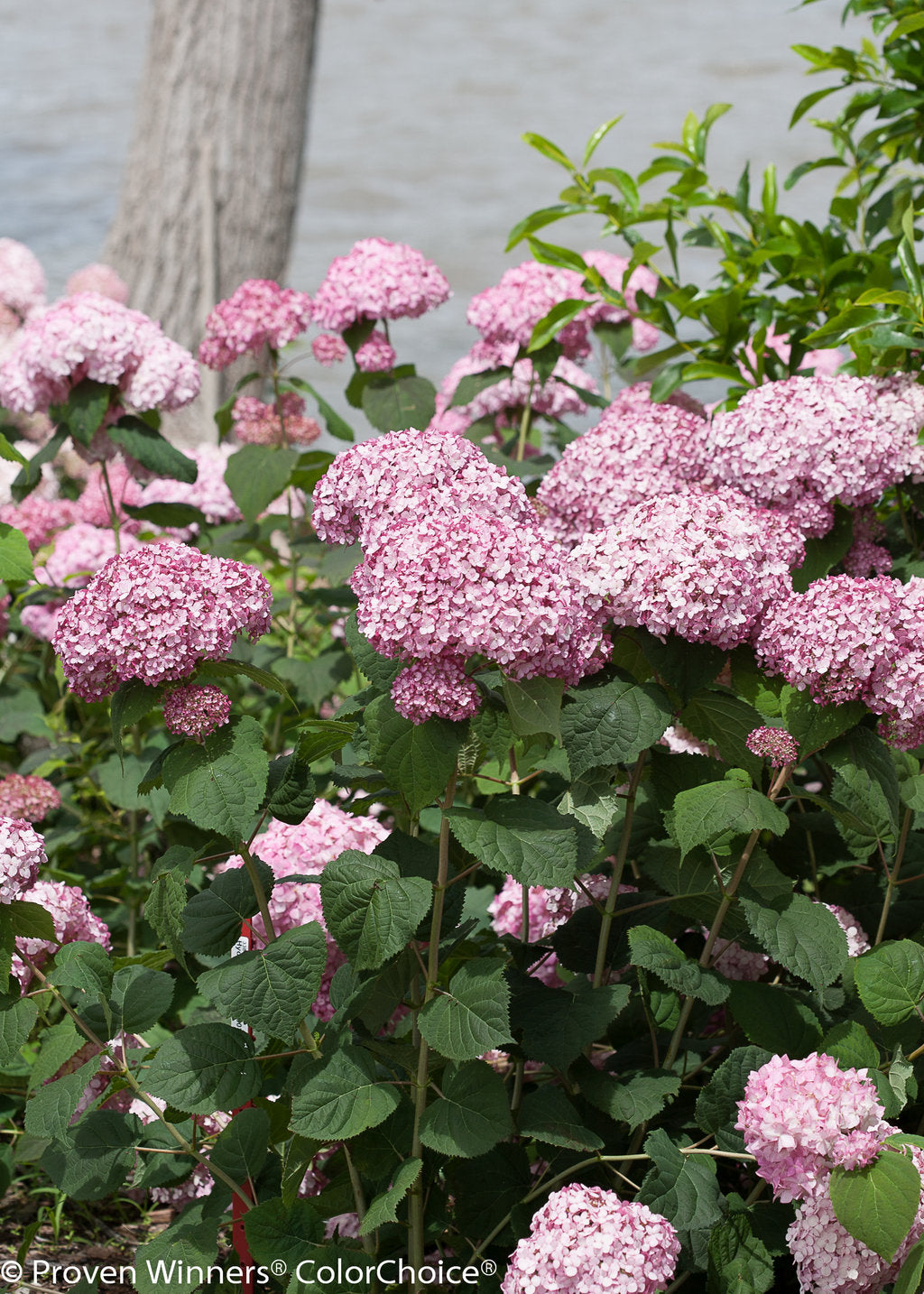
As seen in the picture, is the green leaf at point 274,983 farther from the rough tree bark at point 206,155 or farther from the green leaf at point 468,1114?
the rough tree bark at point 206,155

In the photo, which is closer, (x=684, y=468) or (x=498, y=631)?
(x=498, y=631)

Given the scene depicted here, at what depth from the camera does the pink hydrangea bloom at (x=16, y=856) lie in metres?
1.73

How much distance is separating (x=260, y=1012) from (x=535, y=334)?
164 cm

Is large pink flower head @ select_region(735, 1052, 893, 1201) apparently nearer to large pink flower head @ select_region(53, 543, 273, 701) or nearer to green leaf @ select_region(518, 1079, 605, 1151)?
green leaf @ select_region(518, 1079, 605, 1151)

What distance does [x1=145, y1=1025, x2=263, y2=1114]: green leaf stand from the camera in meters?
1.63

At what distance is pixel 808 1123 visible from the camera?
1.47 metres

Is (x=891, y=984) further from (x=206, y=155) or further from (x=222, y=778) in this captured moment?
(x=206, y=155)

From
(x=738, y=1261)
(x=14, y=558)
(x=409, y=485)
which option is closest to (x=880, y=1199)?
(x=738, y=1261)

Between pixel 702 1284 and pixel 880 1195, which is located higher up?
pixel 880 1195

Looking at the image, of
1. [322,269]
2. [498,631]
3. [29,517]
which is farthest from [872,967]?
[322,269]

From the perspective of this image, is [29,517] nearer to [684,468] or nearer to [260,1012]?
[684,468]

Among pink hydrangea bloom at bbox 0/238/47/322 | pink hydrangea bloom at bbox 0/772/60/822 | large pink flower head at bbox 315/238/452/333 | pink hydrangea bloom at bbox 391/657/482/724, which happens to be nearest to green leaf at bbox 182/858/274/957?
pink hydrangea bloom at bbox 391/657/482/724

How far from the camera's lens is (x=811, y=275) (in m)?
2.63

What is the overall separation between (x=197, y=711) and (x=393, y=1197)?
635 millimetres
